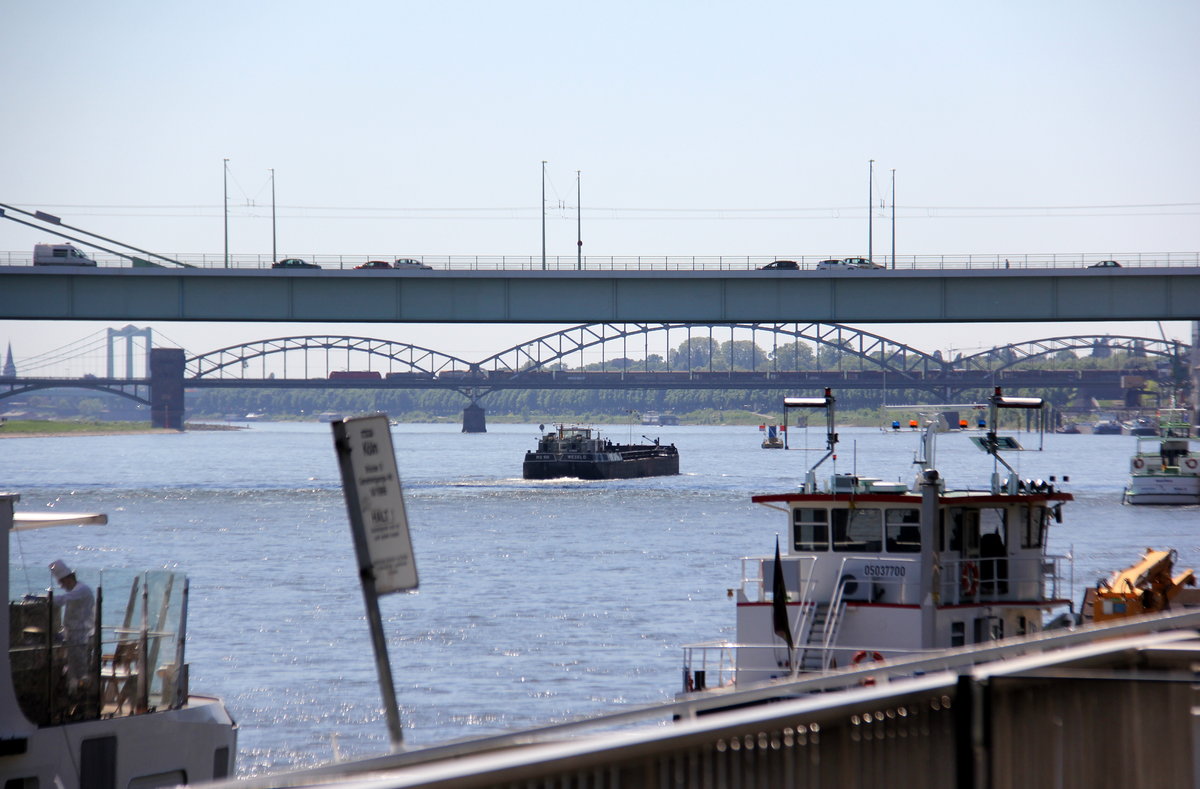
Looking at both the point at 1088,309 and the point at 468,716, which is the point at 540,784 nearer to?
the point at 468,716

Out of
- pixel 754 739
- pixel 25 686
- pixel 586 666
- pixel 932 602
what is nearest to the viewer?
pixel 754 739

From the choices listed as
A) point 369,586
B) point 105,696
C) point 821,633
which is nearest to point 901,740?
point 369,586

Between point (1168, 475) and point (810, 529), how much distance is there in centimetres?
6963

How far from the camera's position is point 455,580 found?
168ft

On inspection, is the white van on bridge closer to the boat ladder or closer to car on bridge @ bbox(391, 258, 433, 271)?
car on bridge @ bbox(391, 258, 433, 271)

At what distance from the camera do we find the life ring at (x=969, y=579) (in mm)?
26594

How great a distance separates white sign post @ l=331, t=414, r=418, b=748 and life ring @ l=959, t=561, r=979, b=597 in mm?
20462

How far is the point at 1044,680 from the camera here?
7008 mm

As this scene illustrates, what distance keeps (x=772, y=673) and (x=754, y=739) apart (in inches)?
764

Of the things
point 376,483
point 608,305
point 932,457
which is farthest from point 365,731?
point 608,305

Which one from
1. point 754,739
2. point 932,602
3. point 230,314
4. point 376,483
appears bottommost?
point 932,602

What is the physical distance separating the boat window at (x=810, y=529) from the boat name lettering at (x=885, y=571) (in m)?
0.91

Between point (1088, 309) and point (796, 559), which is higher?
point (1088, 309)

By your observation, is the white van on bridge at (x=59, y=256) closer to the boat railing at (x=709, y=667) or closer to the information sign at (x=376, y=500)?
the boat railing at (x=709, y=667)
